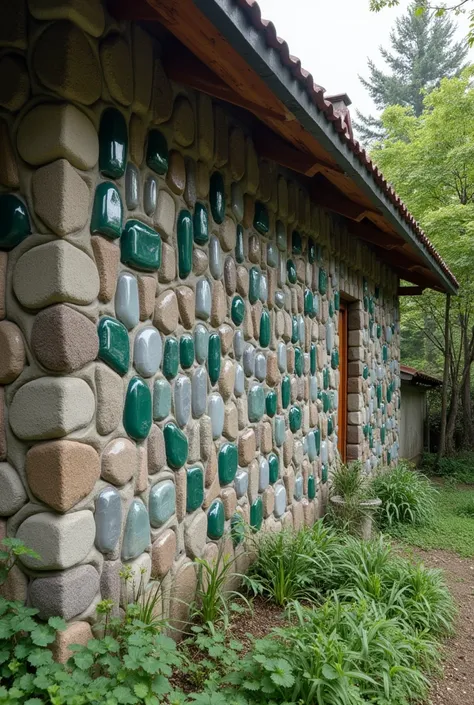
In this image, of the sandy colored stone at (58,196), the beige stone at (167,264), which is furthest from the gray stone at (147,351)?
the sandy colored stone at (58,196)

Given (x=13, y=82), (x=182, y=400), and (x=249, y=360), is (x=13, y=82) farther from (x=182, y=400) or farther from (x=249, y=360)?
(x=249, y=360)

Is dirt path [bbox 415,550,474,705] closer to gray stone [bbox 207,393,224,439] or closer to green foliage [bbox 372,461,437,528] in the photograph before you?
green foliage [bbox 372,461,437,528]

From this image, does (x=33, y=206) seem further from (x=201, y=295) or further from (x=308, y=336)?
(x=308, y=336)

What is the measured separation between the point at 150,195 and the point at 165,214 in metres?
0.13

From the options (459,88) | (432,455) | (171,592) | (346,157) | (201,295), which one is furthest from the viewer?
(432,455)

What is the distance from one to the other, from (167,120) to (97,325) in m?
1.12

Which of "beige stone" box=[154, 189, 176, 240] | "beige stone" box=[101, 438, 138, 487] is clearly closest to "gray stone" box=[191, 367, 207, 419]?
"beige stone" box=[101, 438, 138, 487]

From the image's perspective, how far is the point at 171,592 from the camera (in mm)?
2580

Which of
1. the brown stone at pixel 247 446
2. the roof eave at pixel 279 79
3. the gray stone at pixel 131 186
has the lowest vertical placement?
the brown stone at pixel 247 446

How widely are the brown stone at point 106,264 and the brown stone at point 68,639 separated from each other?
1.18m

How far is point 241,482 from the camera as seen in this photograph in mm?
3369

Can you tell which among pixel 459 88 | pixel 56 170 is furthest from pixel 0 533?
pixel 459 88

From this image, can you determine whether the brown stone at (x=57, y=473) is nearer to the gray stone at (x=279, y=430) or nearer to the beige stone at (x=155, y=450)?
the beige stone at (x=155, y=450)

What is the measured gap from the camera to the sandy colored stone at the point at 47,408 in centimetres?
191
